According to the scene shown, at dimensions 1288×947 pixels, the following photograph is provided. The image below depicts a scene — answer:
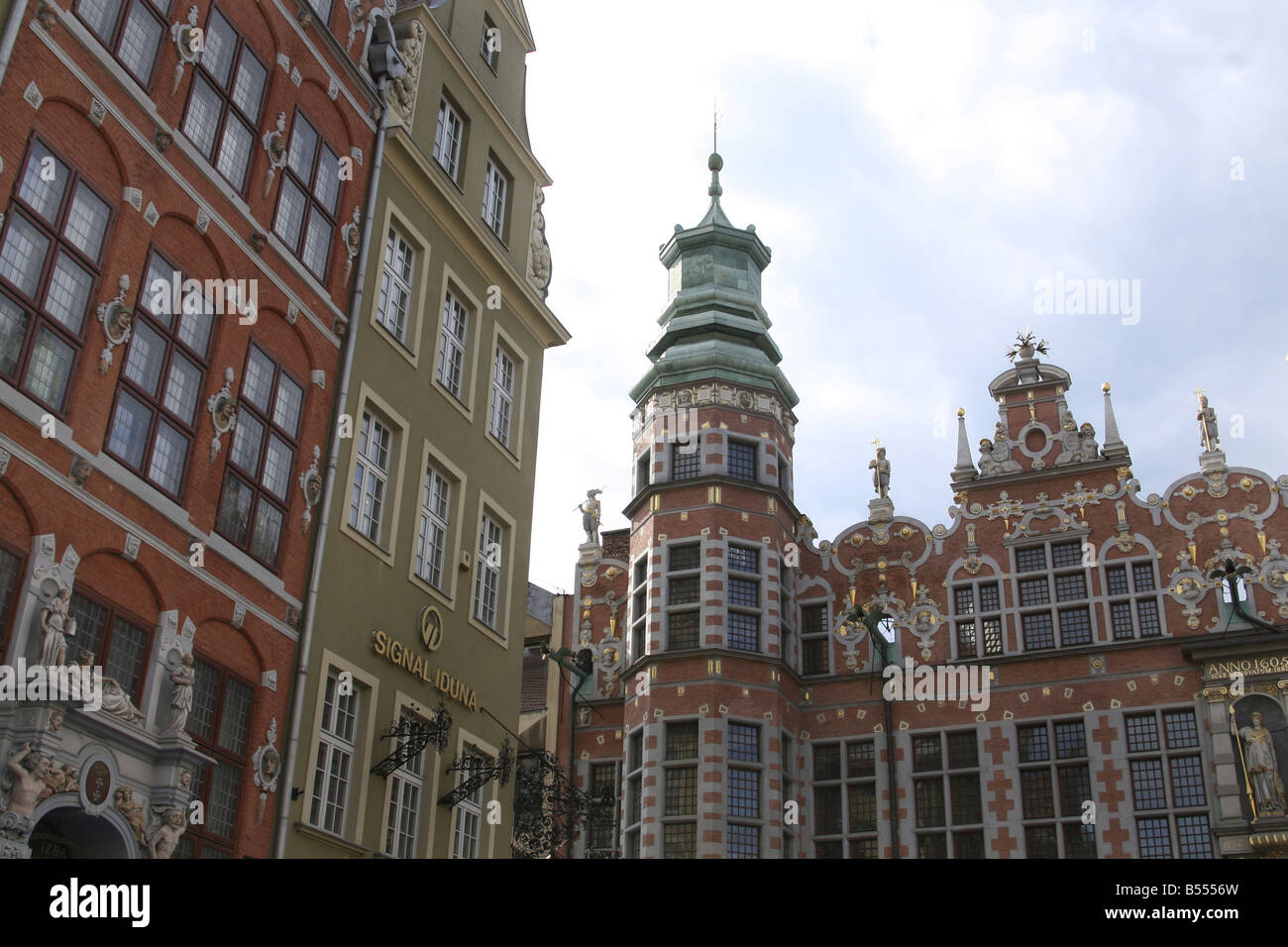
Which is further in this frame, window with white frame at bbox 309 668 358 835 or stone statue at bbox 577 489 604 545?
stone statue at bbox 577 489 604 545

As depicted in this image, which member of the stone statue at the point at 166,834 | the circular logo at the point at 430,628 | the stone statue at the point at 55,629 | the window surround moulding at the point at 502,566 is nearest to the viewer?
the stone statue at the point at 55,629

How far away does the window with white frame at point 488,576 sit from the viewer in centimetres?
2317

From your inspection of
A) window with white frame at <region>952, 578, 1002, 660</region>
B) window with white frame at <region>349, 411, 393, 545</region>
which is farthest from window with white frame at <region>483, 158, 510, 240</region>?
window with white frame at <region>952, 578, 1002, 660</region>

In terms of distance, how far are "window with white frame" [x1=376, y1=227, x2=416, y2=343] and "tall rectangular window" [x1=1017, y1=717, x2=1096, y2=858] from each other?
17.0 m

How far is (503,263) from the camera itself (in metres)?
24.9

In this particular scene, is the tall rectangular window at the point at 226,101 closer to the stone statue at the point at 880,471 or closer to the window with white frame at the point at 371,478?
the window with white frame at the point at 371,478

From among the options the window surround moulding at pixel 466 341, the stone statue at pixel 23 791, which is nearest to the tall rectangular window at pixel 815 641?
the window surround moulding at pixel 466 341

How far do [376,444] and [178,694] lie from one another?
6016 millimetres

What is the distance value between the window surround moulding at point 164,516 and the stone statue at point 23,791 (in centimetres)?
275

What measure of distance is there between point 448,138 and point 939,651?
1633cm

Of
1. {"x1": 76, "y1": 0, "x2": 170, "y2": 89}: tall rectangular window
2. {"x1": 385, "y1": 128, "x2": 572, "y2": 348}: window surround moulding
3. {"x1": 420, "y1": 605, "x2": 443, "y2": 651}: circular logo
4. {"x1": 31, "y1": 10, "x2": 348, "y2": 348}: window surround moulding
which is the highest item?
{"x1": 385, "y1": 128, "x2": 572, "y2": 348}: window surround moulding

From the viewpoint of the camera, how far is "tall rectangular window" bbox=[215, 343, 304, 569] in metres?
17.6

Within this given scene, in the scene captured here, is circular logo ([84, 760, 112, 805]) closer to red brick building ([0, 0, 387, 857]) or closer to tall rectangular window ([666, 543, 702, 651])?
A: red brick building ([0, 0, 387, 857])

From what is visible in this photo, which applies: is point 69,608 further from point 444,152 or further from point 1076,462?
point 1076,462
